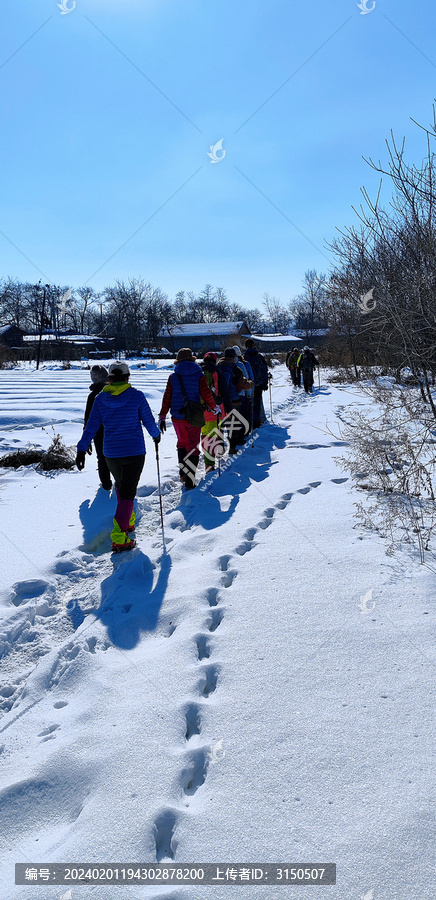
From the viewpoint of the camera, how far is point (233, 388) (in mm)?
8742

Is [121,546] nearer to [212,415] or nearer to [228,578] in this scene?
[228,578]

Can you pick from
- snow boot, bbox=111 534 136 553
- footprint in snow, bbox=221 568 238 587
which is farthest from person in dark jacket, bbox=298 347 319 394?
footprint in snow, bbox=221 568 238 587

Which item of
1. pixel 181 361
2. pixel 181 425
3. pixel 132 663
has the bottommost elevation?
pixel 132 663

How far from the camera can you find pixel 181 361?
680 cm

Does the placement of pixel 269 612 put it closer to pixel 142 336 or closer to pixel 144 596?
pixel 144 596

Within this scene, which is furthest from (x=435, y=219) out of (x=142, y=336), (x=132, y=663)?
(x=142, y=336)

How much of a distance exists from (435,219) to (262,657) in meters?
5.00

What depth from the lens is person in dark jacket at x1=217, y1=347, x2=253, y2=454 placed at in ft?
28.1

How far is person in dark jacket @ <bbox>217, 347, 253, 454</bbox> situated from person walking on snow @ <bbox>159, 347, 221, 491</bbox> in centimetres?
176

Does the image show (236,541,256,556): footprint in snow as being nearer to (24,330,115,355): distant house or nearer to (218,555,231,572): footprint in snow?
(218,555,231,572): footprint in snow

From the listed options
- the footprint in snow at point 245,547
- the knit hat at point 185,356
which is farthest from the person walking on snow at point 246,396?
the footprint in snow at point 245,547

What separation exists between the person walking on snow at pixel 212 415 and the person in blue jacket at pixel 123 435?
9.41 ft
